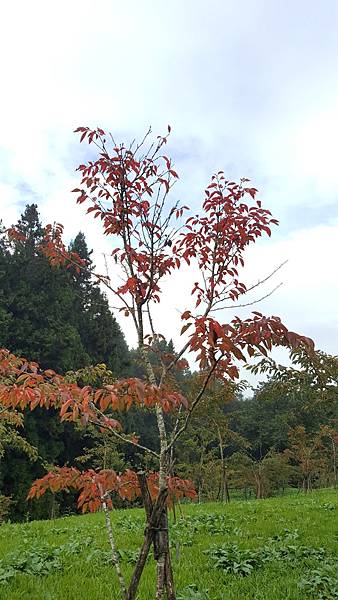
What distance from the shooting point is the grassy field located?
430cm

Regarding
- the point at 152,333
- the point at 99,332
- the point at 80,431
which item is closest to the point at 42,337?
the point at 99,332

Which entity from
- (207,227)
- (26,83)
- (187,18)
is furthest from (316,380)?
(26,83)

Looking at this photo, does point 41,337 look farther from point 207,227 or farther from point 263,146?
point 207,227

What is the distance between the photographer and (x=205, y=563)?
532cm

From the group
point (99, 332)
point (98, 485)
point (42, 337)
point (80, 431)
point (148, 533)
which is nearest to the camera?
point (148, 533)

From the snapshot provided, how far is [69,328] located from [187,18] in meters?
26.1

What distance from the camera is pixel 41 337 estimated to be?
28.4m

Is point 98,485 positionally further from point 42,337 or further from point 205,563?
point 42,337

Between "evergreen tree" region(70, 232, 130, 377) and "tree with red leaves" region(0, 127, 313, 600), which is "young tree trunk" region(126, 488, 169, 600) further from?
"evergreen tree" region(70, 232, 130, 377)

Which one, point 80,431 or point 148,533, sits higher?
point 80,431

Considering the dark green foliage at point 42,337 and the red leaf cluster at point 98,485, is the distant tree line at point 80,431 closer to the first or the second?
the dark green foliage at point 42,337

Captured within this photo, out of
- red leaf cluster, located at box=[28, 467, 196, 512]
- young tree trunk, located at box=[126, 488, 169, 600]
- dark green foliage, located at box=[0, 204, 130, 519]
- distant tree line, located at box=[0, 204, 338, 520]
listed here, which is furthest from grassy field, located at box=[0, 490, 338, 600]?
dark green foliage, located at box=[0, 204, 130, 519]

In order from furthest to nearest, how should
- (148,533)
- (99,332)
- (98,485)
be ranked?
(99,332), (98,485), (148,533)

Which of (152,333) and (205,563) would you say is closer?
(152,333)
